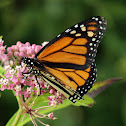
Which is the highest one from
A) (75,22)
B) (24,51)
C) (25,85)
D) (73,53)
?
(75,22)

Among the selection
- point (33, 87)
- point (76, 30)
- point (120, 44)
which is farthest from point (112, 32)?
point (33, 87)

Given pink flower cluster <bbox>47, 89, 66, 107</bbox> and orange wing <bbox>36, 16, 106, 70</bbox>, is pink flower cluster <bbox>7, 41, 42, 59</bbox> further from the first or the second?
pink flower cluster <bbox>47, 89, 66, 107</bbox>

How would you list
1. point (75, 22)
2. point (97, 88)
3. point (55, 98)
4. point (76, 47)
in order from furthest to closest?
point (75, 22) → point (97, 88) → point (76, 47) → point (55, 98)

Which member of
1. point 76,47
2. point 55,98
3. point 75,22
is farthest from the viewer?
point 75,22

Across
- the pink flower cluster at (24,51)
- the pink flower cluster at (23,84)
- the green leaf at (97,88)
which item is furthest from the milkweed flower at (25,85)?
the green leaf at (97,88)

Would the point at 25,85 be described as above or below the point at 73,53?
below

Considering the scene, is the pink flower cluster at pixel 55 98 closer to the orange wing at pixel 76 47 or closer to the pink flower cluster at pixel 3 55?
the orange wing at pixel 76 47

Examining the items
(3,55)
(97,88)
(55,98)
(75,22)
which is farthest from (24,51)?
(75,22)

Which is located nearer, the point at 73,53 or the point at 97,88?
the point at 73,53

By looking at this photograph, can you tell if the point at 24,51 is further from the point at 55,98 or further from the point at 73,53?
the point at 55,98
